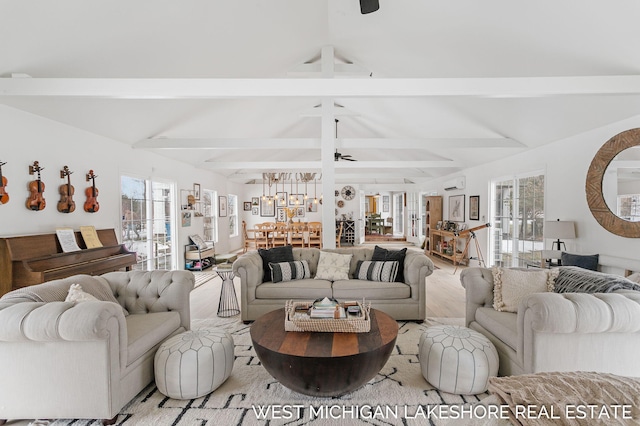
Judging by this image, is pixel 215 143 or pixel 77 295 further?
pixel 215 143

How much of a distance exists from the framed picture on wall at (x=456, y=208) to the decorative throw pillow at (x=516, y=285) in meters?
5.26

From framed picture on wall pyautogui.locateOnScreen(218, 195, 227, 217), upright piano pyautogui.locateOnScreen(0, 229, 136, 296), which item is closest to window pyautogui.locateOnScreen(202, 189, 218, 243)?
framed picture on wall pyautogui.locateOnScreen(218, 195, 227, 217)

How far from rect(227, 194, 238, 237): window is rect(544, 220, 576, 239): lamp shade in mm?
8267

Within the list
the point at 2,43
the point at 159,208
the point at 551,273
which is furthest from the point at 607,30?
the point at 159,208

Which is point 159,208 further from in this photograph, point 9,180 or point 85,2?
point 85,2

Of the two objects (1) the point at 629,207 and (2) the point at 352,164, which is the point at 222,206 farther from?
(1) the point at 629,207

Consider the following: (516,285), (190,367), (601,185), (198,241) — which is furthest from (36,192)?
(601,185)

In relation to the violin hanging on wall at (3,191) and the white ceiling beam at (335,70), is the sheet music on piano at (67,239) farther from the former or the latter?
the white ceiling beam at (335,70)

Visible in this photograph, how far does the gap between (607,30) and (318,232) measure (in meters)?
7.12

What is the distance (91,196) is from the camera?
4.11 m

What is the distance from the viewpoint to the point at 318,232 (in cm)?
888

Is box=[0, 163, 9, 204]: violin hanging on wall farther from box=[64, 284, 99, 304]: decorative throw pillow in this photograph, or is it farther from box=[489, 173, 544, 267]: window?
→ box=[489, 173, 544, 267]: window

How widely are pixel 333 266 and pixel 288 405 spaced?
1965 millimetres

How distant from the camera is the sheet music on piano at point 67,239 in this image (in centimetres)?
347
